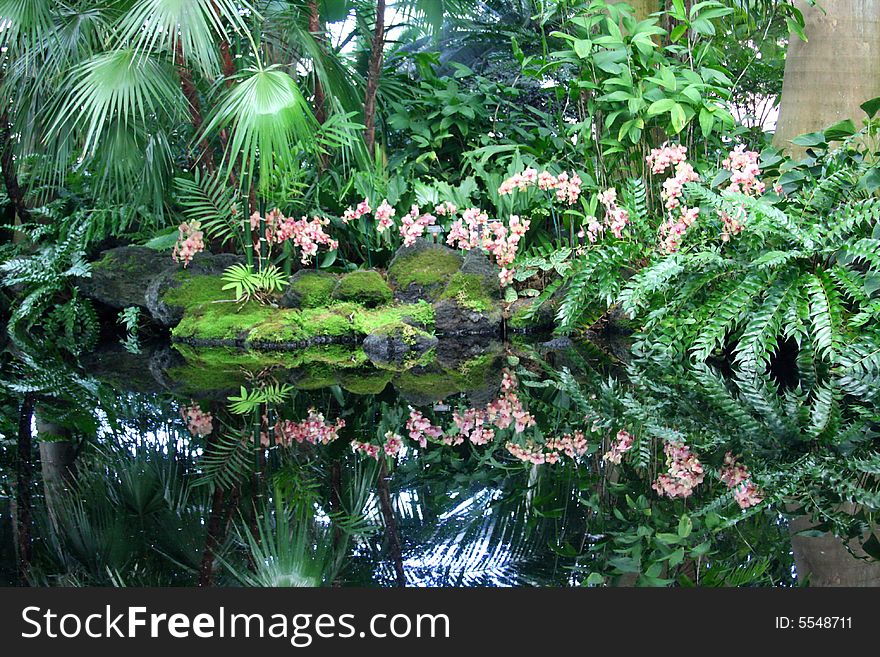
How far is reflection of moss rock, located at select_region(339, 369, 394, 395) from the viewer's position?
17.4 feet

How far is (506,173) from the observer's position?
29.0 ft

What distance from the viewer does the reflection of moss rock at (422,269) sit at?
8.02m

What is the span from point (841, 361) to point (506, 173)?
4.54 meters

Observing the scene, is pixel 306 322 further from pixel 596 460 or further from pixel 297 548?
pixel 297 548

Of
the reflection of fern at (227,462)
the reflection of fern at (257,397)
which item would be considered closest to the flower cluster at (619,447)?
the reflection of fern at (227,462)

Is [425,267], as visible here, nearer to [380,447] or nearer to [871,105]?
[871,105]

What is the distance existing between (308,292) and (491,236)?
63.4 inches

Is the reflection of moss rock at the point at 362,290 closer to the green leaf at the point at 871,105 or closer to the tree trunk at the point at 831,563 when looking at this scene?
the green leaf at the point at 871,105

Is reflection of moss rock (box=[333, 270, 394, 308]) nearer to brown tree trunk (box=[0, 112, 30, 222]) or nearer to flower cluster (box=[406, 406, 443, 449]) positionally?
flower cluster (box=[406, 406, 443, 449])

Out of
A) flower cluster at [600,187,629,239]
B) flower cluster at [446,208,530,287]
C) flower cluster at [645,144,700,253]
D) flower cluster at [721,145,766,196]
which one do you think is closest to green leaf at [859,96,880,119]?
flower cluster at [721,145,766,196]

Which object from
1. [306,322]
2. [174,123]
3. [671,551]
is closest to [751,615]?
[671,551]

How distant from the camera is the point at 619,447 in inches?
143

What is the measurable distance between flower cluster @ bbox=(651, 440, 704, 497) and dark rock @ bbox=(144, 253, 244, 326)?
18.9 feet

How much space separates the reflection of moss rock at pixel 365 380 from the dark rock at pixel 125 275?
11.7 feet
